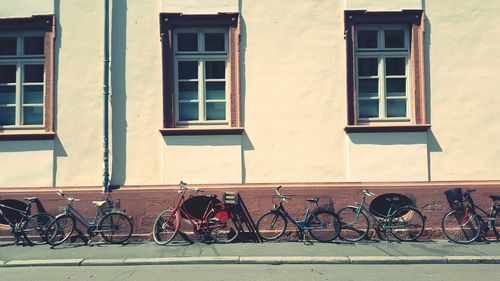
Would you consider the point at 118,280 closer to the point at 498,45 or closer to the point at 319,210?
A: the point at 319,210

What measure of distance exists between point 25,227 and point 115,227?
5.63 ft

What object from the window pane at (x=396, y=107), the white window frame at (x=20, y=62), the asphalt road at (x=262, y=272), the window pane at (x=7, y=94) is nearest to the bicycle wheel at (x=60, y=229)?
the asphalt road at (x=262, y=272)

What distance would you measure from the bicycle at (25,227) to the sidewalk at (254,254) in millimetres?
258

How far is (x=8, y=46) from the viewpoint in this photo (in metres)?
9.68

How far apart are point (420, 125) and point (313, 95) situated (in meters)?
2.27

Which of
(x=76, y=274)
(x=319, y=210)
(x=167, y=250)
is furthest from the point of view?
(x=319, y=210)

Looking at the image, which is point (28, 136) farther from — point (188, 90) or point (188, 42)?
point (188, 42)

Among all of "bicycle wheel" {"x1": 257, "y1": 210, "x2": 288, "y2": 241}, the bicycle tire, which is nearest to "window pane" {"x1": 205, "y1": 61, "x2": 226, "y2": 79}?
"bicycle wheel" {"x1": 257, "y1": 210, "x2": 288, "y2": 241}

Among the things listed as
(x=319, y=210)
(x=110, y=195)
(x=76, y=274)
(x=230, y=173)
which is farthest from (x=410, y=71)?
(x=76, y=274)

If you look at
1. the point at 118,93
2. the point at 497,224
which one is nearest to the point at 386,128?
the point at 497,224

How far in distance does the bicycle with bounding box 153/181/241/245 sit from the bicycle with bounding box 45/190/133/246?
67cm

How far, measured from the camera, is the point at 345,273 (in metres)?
7.04

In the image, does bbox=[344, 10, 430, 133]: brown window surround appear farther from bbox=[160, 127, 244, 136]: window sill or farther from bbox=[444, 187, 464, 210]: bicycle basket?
bbox=[160, 127, 244, 136]: window sill

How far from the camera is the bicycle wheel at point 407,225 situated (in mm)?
9023
